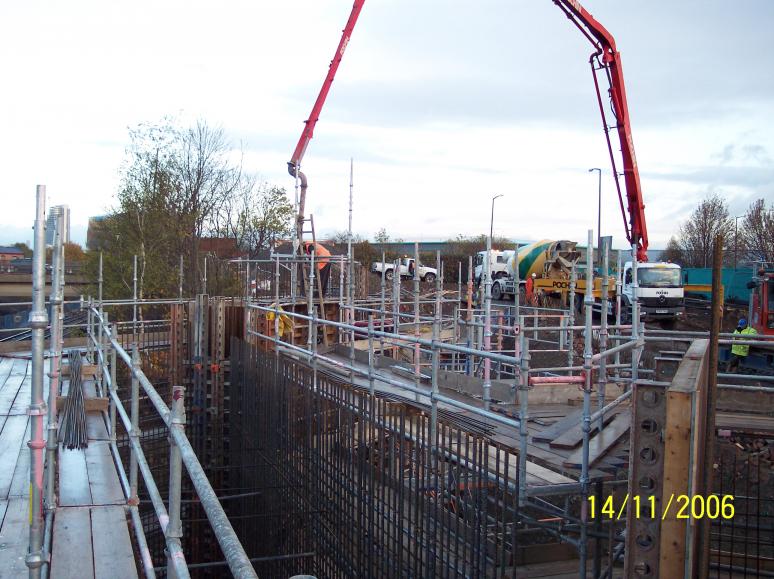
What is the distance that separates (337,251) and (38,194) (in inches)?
1882

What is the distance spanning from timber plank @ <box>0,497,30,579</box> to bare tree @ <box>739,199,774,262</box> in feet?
121

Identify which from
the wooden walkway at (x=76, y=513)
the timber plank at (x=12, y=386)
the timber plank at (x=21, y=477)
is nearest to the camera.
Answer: the wooden walkway at (x=76, y=513)

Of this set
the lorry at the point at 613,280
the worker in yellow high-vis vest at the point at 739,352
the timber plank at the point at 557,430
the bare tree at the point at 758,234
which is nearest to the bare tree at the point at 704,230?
the bare tree at the point at 758,234

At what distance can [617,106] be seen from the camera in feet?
73.5

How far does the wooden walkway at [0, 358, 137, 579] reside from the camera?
4.78 metres

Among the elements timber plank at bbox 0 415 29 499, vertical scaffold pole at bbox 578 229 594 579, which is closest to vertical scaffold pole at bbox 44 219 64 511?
timber plank at bbox 0 415 29 499

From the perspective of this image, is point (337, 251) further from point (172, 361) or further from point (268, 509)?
point (268, 509)

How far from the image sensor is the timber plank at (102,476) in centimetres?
605

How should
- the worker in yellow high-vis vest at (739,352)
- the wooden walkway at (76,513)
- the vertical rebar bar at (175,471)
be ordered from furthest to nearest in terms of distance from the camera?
the worker in yellow high-vis vest at (739,352), the wooden walkway at (76,513), the vertical rebar bar at (175,471)

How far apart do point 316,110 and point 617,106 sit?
9.46 metres

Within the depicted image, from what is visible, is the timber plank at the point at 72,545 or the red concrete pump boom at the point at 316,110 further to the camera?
the red concrete pump boom at the point at 316,110

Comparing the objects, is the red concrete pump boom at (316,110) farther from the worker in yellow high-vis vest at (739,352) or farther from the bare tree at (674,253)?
the bare tree at (674,253)

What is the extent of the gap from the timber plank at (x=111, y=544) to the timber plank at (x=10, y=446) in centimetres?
106

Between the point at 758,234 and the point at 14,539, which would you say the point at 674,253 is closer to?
the point at 758,234
